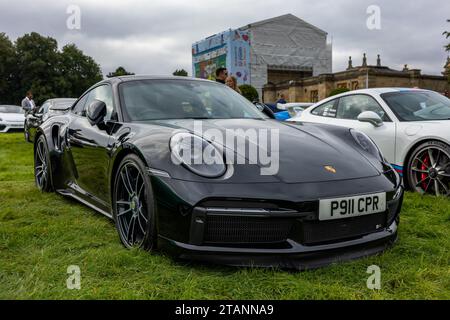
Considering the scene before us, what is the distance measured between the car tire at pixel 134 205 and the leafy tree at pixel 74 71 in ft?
171

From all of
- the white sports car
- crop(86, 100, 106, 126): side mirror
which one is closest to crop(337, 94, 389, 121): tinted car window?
the white sports car

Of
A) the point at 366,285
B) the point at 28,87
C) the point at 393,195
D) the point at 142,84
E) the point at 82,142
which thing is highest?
the point at 28,87

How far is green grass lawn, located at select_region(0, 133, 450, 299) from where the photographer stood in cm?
211

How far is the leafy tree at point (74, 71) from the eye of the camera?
52.8 metres

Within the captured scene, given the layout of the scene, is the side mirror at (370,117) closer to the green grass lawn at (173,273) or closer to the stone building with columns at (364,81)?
the green grass lawn at (173,273)

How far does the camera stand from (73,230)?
3.25 m

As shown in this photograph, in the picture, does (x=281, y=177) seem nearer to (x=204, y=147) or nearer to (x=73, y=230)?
(x=204, y=147)

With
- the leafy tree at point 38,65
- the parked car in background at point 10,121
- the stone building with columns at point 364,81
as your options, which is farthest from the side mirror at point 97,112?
the leafy tree at point 38,65

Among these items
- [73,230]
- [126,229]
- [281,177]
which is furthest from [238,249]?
[73,230]

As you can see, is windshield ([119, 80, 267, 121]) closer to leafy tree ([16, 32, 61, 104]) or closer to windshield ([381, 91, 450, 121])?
windshield ([381, 91, 450, 121])

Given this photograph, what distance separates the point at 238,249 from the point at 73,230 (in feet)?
4.95

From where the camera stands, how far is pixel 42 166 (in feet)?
16.0

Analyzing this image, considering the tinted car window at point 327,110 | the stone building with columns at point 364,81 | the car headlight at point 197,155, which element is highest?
the stone building with columns at point 364,81

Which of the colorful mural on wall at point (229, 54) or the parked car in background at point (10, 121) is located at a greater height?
the colorful mural on wall at point (229, 54)
